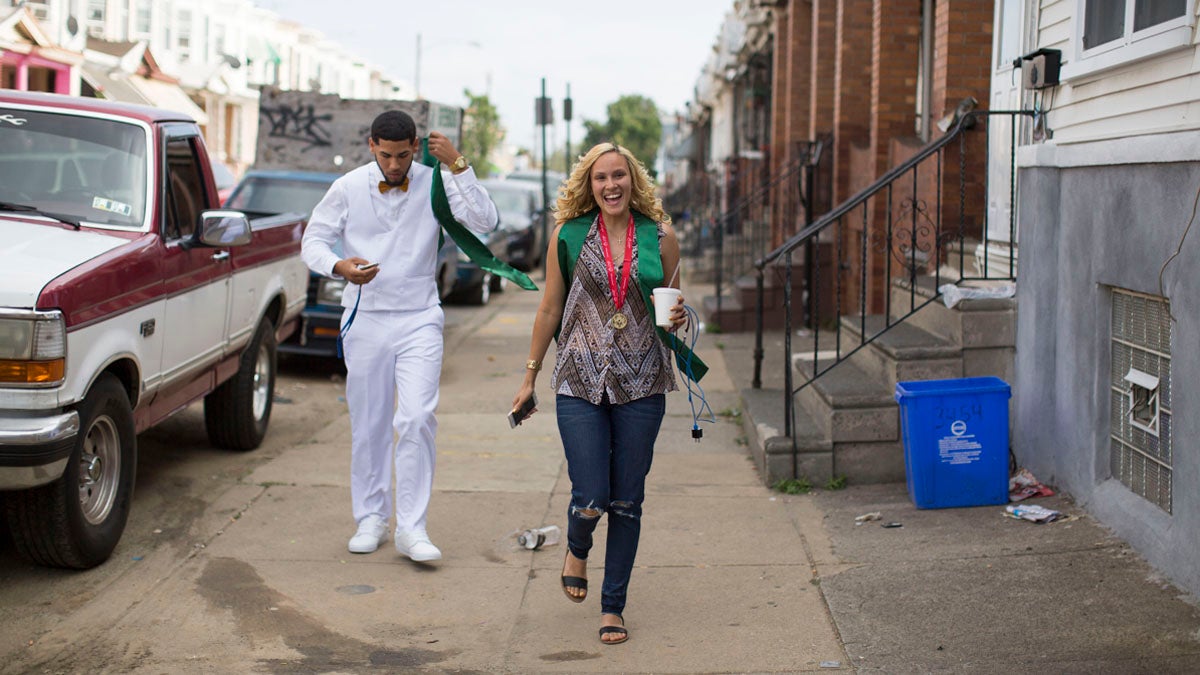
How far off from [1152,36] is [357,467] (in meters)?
4.13

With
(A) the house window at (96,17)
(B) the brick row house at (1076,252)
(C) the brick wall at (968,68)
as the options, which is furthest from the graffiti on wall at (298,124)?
(A) the house window at (96,17)

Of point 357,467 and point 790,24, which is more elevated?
point 790,24

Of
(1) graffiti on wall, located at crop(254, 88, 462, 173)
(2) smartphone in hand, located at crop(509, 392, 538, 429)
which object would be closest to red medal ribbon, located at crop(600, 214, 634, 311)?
(2) smartphone in hand, located at crop(509, 392, 538, 429)

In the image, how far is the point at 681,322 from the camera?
15.3ft

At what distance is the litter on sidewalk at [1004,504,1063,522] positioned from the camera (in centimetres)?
638

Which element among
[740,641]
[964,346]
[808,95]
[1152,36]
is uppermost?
[808,95]

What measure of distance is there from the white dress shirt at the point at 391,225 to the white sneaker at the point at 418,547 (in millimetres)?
1033

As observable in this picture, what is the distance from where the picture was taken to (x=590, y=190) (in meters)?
4.96

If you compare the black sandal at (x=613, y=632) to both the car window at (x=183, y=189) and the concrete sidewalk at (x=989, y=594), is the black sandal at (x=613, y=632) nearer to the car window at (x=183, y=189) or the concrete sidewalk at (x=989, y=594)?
the concrete sidewalk at (x=989, y=594)

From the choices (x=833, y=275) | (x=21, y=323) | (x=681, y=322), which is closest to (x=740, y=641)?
(x=681, y=322)

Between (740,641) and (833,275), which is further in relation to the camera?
(833,275)

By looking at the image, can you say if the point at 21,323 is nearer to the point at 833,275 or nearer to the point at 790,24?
the point at 833,275

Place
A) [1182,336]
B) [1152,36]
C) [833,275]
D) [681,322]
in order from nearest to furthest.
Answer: [681,322], [1182,336], [1152,36], [833,275]

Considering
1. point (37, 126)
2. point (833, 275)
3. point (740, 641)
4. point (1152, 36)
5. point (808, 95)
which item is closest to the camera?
point (740, 641)
